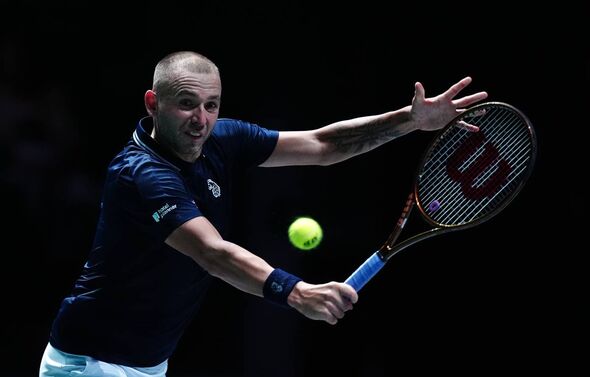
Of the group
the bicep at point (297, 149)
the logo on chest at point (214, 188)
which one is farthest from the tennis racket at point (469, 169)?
the logo on chest at point (214, 188)

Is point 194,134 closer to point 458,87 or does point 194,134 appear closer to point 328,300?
point 328,300

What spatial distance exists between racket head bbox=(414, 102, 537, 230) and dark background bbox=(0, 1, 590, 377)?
1.75m

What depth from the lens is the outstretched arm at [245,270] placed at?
2.71 m

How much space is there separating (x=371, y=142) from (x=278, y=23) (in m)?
2.03

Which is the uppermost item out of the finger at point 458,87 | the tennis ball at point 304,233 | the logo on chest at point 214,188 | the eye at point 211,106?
the finger at point 458,87

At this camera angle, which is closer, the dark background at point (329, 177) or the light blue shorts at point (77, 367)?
the light blue shorts at point (77, 367)

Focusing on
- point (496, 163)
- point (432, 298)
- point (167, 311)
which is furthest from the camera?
point (432, 298)

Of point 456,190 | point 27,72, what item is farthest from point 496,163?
point 27,72

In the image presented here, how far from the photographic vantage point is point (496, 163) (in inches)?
143

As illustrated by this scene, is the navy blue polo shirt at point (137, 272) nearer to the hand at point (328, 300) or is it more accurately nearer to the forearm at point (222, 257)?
the forearm at point (222, 257)

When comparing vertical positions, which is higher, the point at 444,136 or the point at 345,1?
the point at 345,1

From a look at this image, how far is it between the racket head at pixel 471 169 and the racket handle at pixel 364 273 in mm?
508

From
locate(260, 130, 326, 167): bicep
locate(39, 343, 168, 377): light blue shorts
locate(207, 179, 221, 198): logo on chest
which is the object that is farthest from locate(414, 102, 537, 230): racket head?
locate(39, 343, 168, 377): light blue shorts

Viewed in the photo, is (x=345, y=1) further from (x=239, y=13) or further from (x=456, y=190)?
(x=456, y=190)
